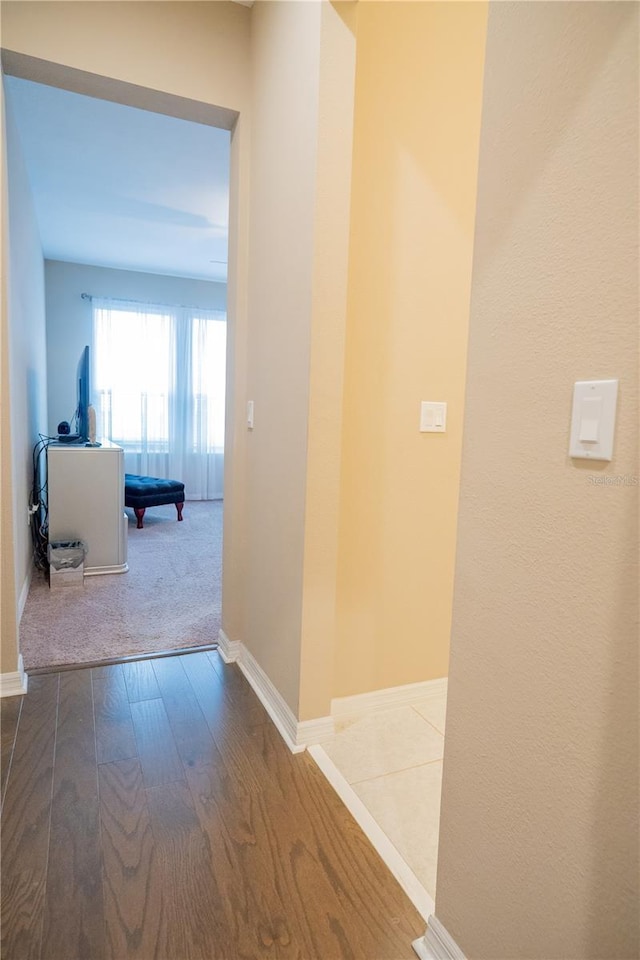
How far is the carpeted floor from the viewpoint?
2549mm

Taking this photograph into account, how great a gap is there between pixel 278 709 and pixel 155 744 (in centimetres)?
44

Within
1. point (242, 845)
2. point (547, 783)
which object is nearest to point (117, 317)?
point (242, 845)

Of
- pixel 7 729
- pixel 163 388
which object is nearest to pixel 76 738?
pixel 7 729

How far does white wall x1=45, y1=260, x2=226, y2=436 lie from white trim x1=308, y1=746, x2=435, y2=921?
547 centimetres

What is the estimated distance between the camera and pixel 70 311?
6.02 metres

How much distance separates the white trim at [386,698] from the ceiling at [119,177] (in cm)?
299

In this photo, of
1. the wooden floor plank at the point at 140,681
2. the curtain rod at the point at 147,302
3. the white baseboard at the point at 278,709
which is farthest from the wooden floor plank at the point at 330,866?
the curtain rod at the point at 147,302

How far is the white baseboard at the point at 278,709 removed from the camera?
1.81 meters

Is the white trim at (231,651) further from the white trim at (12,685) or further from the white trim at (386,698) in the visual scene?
the white trim at (12,685)

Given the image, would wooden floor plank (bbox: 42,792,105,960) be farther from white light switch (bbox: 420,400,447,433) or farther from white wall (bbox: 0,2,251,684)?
white light switch (bbox: 420,400,447,433)

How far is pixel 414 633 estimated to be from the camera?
7.09 feet

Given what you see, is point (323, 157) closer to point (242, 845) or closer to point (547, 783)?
point (547, 783)

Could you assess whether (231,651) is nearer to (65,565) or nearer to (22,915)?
(22,915)

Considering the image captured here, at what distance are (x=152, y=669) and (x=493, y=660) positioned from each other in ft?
6.02
